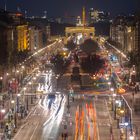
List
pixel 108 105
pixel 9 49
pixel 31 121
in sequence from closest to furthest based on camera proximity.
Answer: pixel 31 121
pixel 108 105
pixel 9 49

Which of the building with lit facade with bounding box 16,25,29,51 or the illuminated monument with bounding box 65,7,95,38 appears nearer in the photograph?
the building with lit facade with bounding box 16,25,29,51

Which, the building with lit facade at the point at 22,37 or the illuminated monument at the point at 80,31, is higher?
the illuminated monument at the point at 80,31

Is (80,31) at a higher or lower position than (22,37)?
higher

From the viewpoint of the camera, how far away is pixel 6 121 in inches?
1344

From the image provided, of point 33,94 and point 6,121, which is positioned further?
point 33,94

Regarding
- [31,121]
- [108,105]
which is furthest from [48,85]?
[31,121]

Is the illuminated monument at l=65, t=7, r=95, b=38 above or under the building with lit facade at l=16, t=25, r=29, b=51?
above

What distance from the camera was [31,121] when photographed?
3562 cm

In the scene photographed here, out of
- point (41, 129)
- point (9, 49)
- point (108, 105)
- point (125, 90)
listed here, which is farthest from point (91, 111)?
point (9, 49)

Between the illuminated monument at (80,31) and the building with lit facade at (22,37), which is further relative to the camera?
the illuminated monument at (80,31)

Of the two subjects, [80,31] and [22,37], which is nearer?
[22,37]

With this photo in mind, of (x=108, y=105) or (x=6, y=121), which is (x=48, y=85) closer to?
(x=108, y=105)

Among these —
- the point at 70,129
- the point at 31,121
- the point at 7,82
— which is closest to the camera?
the point at 70,129

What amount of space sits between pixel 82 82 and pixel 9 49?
19284mm
